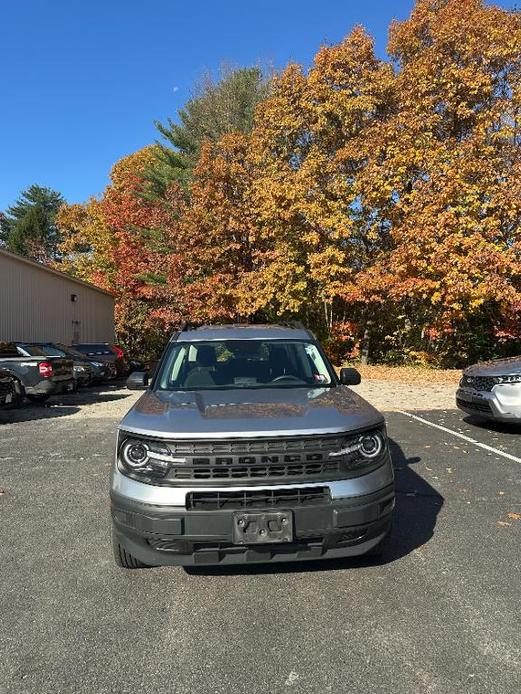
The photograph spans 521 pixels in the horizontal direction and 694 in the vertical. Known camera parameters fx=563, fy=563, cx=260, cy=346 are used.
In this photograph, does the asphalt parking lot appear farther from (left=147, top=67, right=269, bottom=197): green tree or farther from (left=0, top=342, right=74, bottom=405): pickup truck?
(left=147, top=67, right=269, bottom=197): green tree

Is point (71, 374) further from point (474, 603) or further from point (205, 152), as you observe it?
point (205, 152)

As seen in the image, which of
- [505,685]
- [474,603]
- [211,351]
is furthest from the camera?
[211,351]

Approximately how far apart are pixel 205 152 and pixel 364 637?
25082 millimetres

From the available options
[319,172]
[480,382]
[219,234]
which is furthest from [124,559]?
[219,234]

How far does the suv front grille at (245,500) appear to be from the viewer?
3.29m

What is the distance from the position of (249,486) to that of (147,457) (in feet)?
2.23

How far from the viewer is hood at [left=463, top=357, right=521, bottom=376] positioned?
27.9 feet

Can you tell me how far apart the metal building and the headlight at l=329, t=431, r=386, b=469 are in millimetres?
19275

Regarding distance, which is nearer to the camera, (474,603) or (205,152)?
(474,603)

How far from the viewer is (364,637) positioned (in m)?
3.01

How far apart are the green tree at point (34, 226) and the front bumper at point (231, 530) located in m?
58.8

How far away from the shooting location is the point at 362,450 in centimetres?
358

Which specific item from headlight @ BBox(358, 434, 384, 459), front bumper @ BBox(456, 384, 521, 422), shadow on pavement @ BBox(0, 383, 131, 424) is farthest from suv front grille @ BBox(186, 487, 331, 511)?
shadow on pavement @ BBox(0, 383, 131, 424)

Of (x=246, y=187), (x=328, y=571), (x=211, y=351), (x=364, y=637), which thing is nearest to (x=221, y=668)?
(x=364, y=637)
